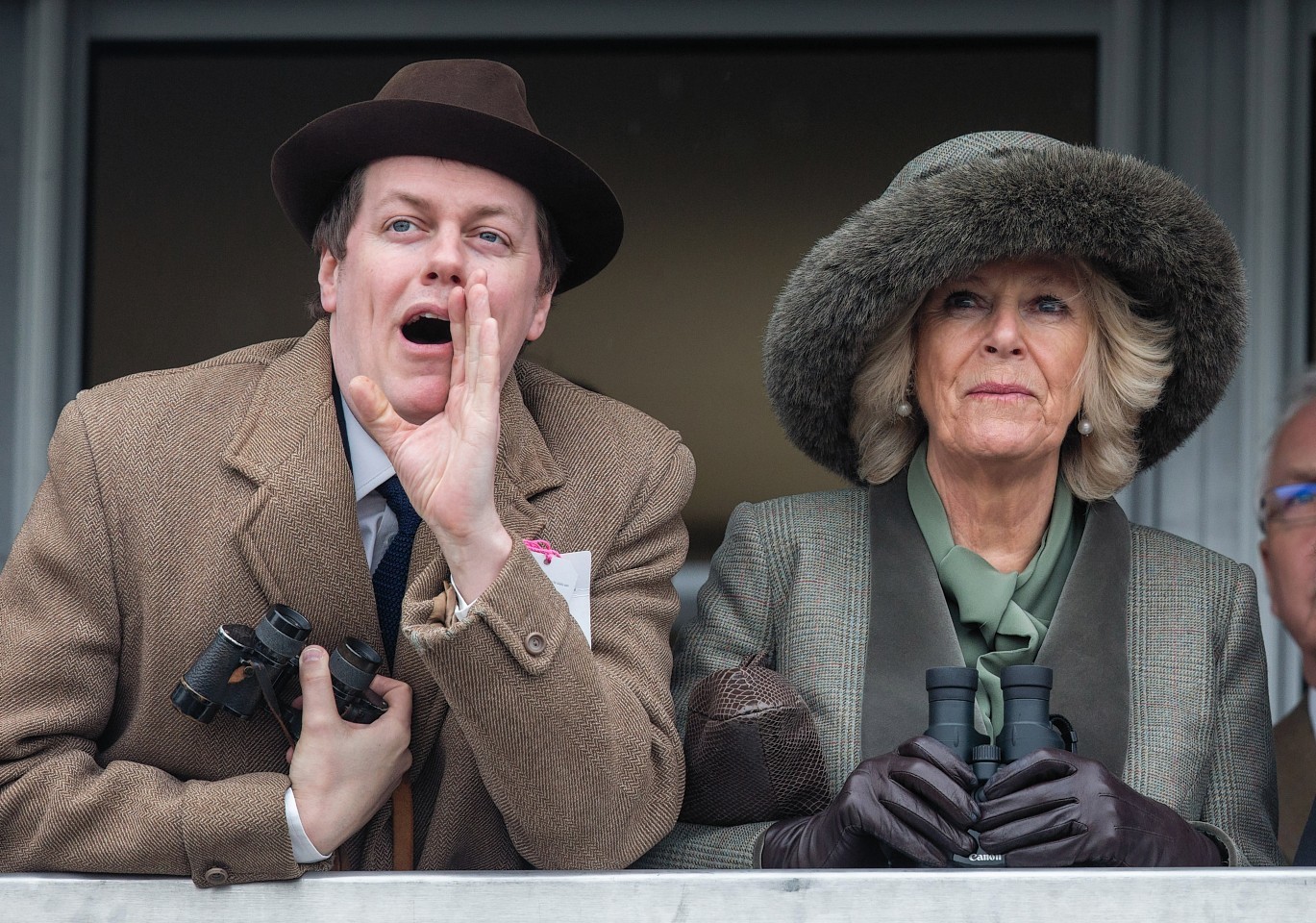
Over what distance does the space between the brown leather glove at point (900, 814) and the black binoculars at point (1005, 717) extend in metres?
0.04

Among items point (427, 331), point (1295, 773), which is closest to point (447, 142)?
point (427, 331)

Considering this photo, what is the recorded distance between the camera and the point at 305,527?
90.5 inches

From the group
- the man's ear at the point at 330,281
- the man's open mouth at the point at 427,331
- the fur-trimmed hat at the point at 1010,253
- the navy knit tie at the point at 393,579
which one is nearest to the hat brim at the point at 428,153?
the man's ear at the point at 330,281

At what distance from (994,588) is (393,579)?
937 millimetres

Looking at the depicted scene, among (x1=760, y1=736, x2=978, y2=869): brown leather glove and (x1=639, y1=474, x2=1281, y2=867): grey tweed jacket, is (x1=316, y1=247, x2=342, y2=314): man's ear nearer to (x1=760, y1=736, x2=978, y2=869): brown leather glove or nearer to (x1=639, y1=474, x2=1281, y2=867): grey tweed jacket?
(x1=639, y1=474, x2=1281, y2=867): grey tweed jacket

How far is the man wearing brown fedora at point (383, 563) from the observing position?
2133mm

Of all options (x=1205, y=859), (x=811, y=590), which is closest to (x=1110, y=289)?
(x=811, y=590)

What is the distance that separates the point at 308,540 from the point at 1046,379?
46.1 inches

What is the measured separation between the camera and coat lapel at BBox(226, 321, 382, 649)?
2.29 meters

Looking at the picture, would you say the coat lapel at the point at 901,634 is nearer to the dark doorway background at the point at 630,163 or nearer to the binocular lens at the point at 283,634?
the binocular lens at the point at 283,634

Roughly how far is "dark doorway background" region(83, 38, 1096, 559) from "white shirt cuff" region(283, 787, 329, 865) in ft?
7.72

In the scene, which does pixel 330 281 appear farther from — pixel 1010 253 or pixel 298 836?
pixel 1010 253

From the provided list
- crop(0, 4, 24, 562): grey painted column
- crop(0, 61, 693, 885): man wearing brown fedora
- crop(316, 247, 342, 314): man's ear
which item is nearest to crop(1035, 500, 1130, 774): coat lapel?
crop(0, 61, 693, 885): man wearing brown fedora

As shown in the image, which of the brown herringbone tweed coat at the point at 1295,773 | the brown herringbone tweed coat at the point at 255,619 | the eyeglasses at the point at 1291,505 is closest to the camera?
the brown herringbone tweed coat at the point at 255,619
